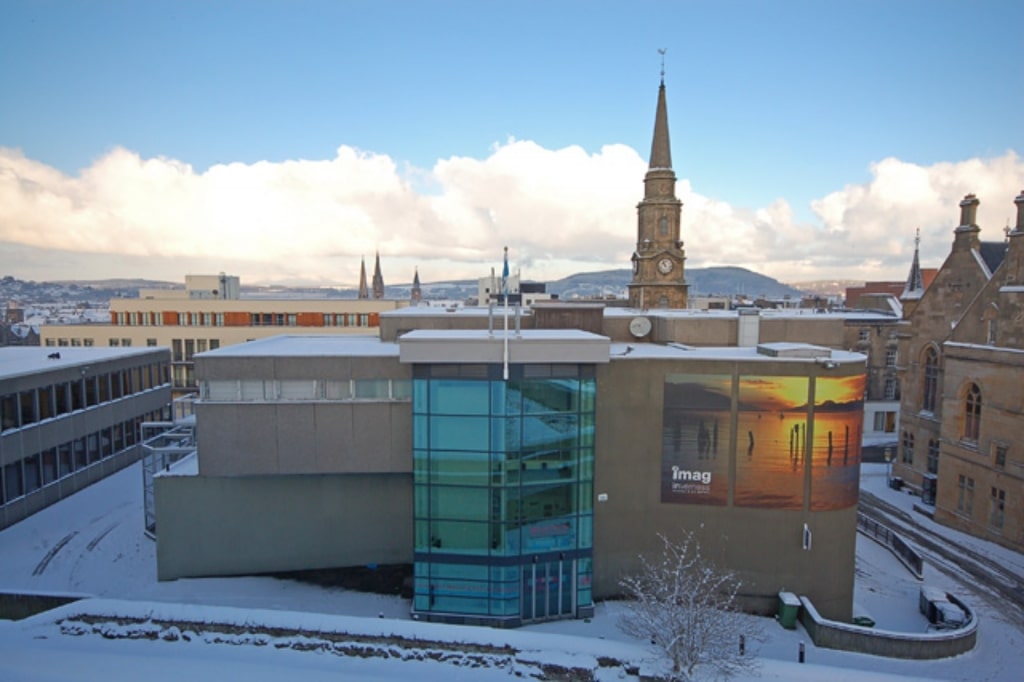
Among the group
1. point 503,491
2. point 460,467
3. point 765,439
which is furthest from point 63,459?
point 765,439

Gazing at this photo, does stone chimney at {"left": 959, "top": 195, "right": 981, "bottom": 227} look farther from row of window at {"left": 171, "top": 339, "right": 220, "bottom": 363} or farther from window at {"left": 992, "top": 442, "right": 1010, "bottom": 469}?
row of window at {"left": 171, "top": 339, "right": 220, "bottom": 363}

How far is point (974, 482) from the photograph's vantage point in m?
35.8

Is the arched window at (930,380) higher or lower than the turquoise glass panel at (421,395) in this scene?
lower

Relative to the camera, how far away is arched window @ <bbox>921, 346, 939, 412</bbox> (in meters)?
43.0

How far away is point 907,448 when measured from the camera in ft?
146

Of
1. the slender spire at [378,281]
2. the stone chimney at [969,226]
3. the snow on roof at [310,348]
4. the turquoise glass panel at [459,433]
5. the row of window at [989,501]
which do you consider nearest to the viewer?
the turquoise glass panel at [459,433]

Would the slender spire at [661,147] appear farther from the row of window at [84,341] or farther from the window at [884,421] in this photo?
the row of window at [84,341]

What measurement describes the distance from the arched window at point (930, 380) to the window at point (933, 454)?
2279mm

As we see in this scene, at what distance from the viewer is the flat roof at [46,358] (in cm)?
3078

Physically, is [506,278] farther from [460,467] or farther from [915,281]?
[915,281]

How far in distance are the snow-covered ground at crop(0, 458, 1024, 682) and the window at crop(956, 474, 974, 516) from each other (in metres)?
9.59

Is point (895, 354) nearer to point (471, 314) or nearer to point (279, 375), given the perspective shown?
point (471, 314)

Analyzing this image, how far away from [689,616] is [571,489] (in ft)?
21.4

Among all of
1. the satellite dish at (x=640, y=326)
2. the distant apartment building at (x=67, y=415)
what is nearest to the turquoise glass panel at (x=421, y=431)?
the satellite dish at (x=640, y=326)
